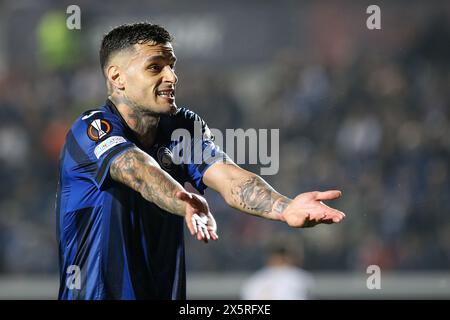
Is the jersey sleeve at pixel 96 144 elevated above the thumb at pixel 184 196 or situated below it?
above

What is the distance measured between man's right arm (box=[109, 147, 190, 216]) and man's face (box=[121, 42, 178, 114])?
1.08 feet

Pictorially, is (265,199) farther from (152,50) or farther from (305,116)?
(305,116)

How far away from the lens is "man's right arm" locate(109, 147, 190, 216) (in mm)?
4062

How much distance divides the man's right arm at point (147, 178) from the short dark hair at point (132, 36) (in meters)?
0.60

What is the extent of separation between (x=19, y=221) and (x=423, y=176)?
537cm

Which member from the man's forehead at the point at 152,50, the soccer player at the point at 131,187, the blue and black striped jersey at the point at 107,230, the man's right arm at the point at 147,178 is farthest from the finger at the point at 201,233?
the man's forehead at the point at 152,50

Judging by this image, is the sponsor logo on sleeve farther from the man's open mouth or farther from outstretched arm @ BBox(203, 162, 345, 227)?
outstretched arm @ BBox(203, 162, 345, 227)

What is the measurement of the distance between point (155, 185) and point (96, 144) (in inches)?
16.1

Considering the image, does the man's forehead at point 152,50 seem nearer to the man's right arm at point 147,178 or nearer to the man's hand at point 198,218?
the man's right arm at point 147,178

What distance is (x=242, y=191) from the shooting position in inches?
177

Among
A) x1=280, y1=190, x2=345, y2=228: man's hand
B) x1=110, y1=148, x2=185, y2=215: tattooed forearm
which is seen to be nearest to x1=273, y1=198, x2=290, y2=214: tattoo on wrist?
x1=280, y1=190, x2=345, y2=228: man's hand

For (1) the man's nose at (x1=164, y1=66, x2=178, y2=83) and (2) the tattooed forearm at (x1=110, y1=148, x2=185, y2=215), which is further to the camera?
(1) the man's nose at (x1=164, y1=66, x2=178, y2=83)

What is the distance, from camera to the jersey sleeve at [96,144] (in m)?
4.31

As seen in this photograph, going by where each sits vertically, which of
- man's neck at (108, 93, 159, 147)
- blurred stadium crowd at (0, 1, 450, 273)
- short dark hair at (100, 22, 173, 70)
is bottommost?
man's neck at (108, 93, 159, 147)
